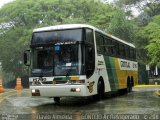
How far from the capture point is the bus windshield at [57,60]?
16969 mm

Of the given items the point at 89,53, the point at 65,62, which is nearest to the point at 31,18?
the point at 89,53

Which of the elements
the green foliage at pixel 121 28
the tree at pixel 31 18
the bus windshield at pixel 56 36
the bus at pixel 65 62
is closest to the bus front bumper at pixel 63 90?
the bus at pixel 65 62

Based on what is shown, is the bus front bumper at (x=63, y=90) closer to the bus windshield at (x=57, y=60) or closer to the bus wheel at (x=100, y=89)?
the bus windshield at (x=57, y=60)

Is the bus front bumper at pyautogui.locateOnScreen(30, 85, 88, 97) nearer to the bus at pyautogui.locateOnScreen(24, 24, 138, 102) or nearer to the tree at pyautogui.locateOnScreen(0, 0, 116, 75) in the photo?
the bus at pyautogui.locateOnScreen(24, 24, 138, 102)

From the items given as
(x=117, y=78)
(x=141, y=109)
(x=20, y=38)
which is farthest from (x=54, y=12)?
(x=141, y=109)

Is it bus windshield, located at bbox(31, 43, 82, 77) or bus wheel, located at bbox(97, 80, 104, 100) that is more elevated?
bus windshield, located at bbox(31, 43, 82, 77)

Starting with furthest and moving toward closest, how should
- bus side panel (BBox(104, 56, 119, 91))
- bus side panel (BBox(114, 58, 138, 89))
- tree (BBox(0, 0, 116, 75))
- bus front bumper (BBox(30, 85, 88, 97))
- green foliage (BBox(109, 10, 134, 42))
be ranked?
tree (BBox(0, 0, 116, 75)) → green foliage (BBox(109, 10, 134, 42)) → bus side panel (BBox(114, 58, 138, 89)) → bus side panel (BBox(104, 56, 119, 91)) → bus front bumper (BBox(30, 85, 88, 97))

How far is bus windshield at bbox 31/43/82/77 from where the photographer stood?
17.0 m

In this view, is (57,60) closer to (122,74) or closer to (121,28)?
(122,74)

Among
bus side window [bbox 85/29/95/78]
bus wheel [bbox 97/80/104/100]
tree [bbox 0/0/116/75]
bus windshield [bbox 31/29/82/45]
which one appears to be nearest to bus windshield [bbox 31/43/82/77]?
bus windshield [bbox 31/29/82/45]

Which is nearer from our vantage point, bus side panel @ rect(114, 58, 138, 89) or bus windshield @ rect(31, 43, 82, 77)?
bus windshield @ rect(31, 43, 82, 77)

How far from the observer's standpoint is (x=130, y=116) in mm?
13141

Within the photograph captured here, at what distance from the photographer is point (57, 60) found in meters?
17.2

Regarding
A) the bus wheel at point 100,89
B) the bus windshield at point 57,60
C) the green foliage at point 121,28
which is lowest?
the bus wheel at point 100,89
